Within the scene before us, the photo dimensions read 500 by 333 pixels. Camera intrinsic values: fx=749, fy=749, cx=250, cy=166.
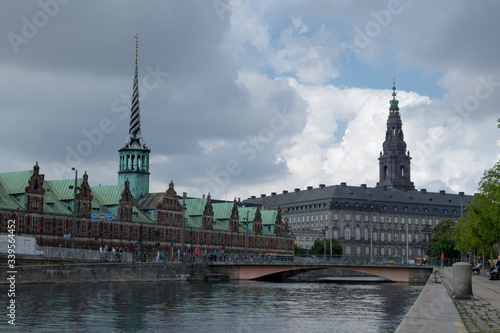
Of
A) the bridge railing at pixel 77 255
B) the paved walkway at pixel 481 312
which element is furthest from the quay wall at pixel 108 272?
the paved walkway at pixel 481 312

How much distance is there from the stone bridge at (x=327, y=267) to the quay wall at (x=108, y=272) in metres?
7.12

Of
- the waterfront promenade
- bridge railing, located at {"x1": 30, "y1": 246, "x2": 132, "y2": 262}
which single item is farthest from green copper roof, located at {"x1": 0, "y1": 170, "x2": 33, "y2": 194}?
the waterfront promenade

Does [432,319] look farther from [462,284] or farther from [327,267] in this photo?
[327,267]

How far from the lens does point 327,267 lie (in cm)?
11888

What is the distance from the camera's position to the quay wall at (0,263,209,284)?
2886 inches

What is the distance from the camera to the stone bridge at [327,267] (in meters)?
115

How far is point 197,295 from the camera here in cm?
6875

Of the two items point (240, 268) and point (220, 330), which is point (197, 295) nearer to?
point (220, 330)

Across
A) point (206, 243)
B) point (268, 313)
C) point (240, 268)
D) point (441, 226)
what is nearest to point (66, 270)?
point (268, 313)

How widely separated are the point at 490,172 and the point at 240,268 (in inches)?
2105

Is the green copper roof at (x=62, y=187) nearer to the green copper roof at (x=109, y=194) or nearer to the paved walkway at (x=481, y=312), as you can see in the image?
the green copper roof at (x=109, y=194)

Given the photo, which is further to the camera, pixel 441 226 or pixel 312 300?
pixel 441 226

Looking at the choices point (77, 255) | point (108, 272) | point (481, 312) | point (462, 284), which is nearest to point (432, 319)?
point (481, 312)

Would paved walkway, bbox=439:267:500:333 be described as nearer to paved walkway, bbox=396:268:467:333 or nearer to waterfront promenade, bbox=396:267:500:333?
waterfront promenade, bbox=396:267:500:333
